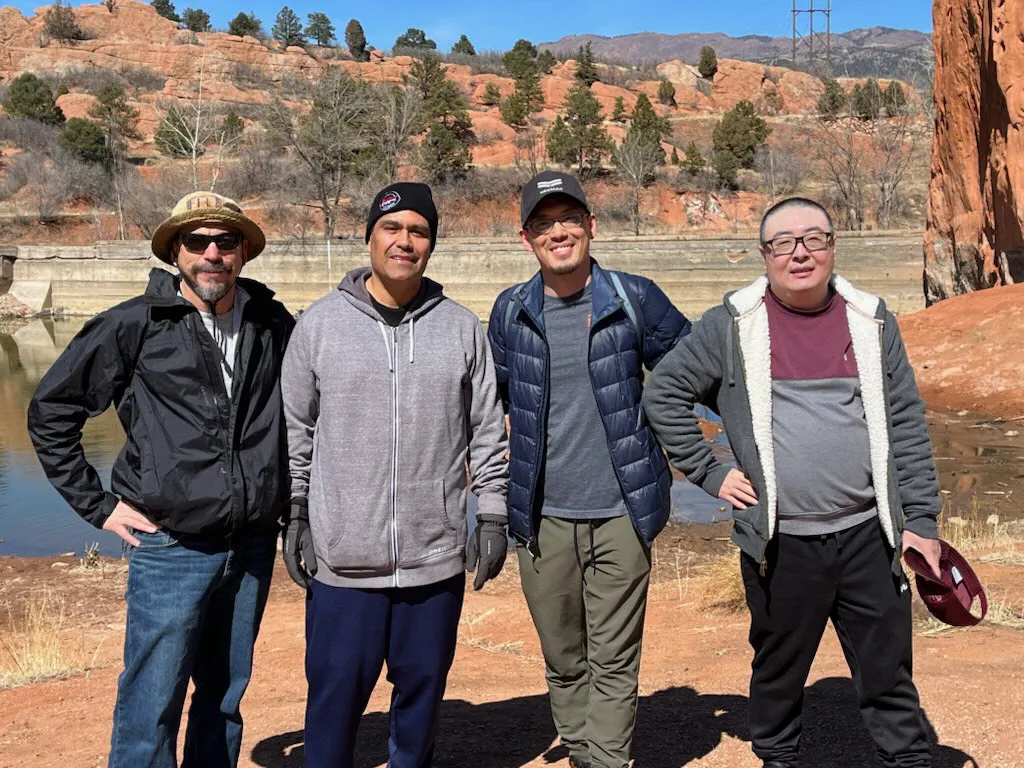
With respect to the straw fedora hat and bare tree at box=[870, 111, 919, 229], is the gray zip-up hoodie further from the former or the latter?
bare tree at box=[870, 111, 919, 229]

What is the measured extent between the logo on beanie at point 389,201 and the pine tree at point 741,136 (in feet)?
149

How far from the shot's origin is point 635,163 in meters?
42.3

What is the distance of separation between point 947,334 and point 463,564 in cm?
1395

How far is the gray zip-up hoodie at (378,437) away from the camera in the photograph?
288cm

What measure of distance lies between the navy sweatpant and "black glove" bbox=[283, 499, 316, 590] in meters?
0.06

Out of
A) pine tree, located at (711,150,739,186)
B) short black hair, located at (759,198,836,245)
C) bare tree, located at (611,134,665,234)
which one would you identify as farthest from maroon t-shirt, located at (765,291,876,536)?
pine tree, located at (711,150,739,186)

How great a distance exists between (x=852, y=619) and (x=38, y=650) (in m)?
4.50

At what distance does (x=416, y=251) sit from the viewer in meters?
3.00

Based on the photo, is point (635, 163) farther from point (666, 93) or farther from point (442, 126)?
point (666, 93)

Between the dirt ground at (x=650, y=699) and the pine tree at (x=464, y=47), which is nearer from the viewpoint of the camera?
the dirt ground at (x=650, y=699)

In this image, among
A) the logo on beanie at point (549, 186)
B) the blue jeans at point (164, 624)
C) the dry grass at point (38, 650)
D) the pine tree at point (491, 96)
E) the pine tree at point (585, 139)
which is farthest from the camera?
the pine tree at point (491, 96)

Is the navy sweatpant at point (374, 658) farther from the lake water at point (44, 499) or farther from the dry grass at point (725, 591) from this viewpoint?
the lake water at point (44, 499)

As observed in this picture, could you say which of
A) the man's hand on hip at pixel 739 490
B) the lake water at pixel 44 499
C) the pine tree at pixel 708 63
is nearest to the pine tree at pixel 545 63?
the pine tree at pixel 708 63

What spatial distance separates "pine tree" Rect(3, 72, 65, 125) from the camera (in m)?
53.2
